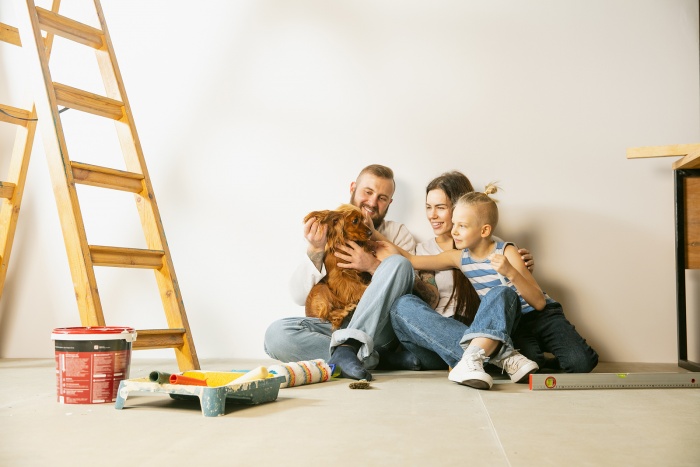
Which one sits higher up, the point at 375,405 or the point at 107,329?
the point at 107,329

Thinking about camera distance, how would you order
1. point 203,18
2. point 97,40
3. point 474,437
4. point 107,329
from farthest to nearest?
point 203,18
point 97,40
point 107,329
point 474,437

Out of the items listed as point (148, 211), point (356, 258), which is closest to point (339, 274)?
point (356, 258)

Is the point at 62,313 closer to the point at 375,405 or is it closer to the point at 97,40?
the point at 97,40

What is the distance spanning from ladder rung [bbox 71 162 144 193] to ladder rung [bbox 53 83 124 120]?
28cm

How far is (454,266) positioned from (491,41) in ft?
3.49

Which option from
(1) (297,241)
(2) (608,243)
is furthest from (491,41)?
(1) (297,241)

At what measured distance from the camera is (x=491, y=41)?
118 inches

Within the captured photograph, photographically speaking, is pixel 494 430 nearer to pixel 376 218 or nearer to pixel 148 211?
pixel 376 218

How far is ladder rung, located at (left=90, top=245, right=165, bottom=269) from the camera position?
2.42 metres

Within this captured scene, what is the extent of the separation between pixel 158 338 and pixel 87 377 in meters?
0.77

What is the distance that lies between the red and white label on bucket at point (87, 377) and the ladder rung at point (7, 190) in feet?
5.22

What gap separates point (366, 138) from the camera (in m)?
3.08

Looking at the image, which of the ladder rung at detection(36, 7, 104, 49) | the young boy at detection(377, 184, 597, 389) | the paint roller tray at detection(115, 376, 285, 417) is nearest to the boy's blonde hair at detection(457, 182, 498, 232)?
the young boy at detection(377, 184, 597, 389)

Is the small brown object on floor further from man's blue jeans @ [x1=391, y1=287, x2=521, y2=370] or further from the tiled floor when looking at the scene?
man's blue jeans @ [x1=391, y1=287, x2=521, y2=370]
